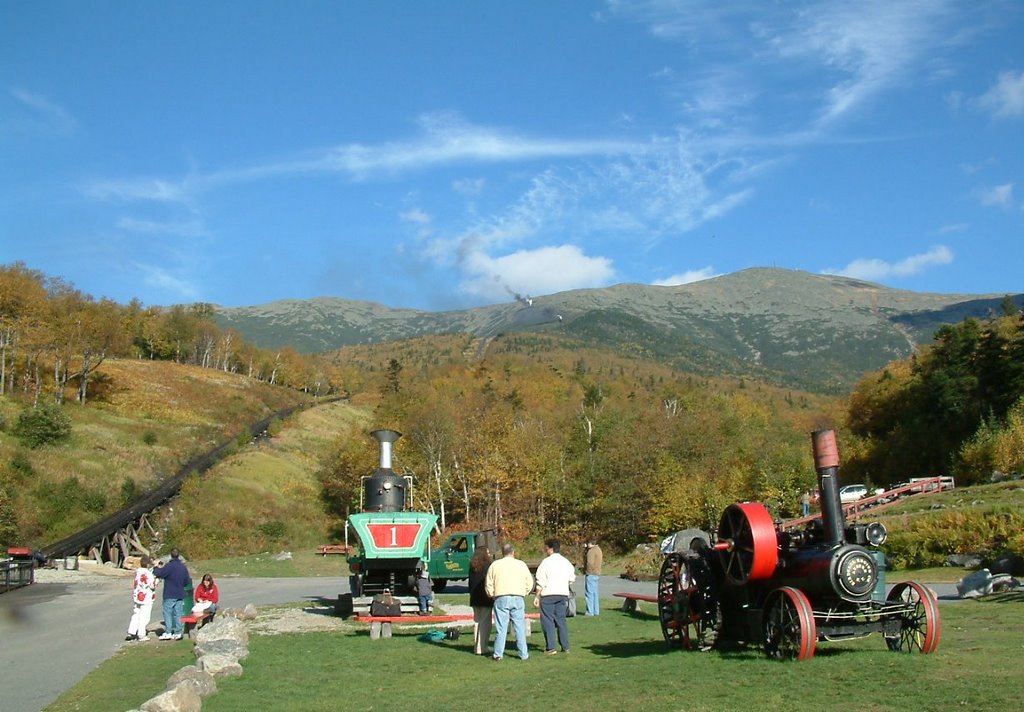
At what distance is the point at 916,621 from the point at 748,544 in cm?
225

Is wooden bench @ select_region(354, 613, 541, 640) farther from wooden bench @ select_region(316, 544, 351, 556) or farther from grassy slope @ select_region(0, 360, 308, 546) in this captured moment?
grassy slope @ select_region(0, 360, 308, 546)

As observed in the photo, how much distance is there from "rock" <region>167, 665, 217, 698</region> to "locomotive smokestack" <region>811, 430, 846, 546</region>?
800cm

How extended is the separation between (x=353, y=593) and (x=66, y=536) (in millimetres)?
37153

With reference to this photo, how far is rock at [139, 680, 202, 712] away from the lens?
9336 mm

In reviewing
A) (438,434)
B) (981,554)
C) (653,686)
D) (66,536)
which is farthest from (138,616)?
(438,434)

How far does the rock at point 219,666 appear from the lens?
12359 millimetres

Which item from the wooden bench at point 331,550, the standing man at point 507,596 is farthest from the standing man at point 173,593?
the wooden bench at point 331,550

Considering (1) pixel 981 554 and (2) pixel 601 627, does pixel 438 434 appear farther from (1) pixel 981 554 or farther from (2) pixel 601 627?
(2) pixel 601 627

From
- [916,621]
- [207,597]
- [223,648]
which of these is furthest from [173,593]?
[916,621]

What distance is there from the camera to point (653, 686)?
1042 cm

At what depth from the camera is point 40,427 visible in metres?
64.0

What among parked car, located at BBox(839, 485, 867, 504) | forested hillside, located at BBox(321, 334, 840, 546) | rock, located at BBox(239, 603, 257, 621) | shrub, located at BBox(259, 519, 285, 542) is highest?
forested hillside, located at BBox(321, 334, 840, 546)

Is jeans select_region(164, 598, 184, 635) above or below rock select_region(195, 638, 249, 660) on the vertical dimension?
above

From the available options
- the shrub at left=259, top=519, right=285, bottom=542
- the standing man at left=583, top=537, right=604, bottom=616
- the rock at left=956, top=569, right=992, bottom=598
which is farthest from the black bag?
the shrub at left=259, top=519, right=285, bottom=542
